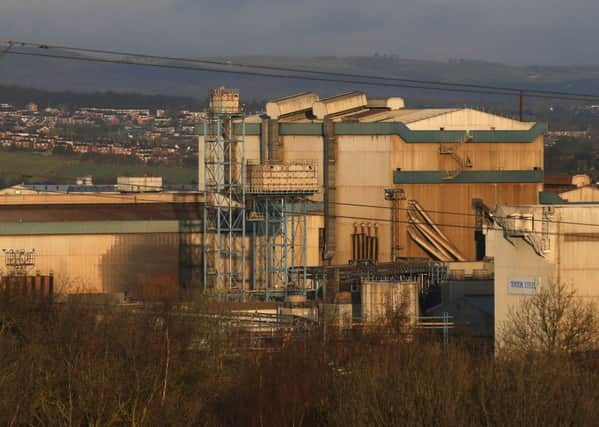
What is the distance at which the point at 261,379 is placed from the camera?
133 feet

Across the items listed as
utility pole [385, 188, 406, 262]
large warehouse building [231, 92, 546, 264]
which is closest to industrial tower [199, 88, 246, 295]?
large warehouse building [231, 92, 546, 264]

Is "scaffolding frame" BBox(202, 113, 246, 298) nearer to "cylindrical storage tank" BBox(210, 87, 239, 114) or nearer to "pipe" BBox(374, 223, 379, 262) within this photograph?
"cylindrical storage tank" BBox(210, 87, 239, 114)

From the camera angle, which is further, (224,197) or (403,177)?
(403,177)

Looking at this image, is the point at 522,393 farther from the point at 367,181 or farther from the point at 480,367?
the point at 367,181

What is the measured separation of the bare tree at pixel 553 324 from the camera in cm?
4472

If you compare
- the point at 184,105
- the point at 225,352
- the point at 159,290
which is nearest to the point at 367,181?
the point at 159,290

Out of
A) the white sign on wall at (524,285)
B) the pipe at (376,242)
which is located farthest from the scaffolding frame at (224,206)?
the white sign on wall at (524,285)

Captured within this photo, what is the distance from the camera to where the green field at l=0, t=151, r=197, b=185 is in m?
110

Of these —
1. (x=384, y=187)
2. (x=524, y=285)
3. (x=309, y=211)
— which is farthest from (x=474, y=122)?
(x=524, y=285)

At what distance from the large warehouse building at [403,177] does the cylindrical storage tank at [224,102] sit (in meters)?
3.99

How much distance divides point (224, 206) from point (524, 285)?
57.9 feet

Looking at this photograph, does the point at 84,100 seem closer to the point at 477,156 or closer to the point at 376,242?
the point at 477,156

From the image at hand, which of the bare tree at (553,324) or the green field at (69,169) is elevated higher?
the green field at (69,169)

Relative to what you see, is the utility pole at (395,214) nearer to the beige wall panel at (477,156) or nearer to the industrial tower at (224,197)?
the beige wall panel at (477,156)
